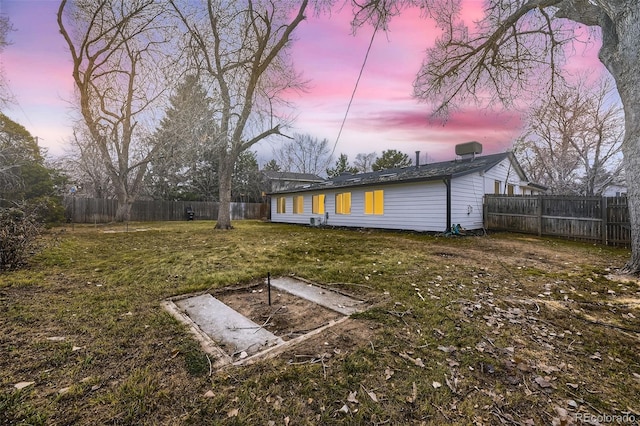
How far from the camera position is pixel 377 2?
6160 mm

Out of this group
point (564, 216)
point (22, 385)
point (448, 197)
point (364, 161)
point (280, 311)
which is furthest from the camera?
point (364, 161)

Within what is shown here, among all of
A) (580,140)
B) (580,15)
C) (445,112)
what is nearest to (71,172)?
(445,112)

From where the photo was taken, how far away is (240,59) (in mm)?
11531

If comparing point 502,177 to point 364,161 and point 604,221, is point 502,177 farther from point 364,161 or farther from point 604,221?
point 364,161

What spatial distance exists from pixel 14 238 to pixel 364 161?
105 ft

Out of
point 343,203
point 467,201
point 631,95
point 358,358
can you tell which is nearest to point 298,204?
point 343,203

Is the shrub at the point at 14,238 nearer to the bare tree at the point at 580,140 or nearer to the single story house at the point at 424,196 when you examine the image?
the single story house at the point at 424,196

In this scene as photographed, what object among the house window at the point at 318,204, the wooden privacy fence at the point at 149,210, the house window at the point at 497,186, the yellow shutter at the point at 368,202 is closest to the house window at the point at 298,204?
the house window at the point at 318,204

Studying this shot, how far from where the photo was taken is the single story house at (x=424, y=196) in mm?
9438

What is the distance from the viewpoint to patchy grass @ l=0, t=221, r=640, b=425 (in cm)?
143

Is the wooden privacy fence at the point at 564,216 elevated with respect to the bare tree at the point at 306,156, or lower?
lower

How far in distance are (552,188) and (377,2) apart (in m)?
16.9

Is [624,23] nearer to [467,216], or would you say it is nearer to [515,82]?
[515,82]

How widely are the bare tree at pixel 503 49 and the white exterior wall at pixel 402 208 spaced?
9.57 feet
